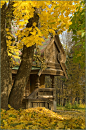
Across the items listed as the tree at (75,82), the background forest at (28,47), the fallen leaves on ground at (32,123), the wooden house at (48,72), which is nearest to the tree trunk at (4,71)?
the background forest at (28,47)

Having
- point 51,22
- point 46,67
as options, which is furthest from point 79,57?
point 46,67

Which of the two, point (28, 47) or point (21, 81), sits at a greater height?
point (28, 47)

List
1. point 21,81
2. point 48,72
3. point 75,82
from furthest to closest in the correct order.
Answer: point 75,82 → point 48,72 → point 21,81

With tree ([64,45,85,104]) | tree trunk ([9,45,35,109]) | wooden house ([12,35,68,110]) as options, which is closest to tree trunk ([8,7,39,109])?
tree trunk ([9,45,35,109])

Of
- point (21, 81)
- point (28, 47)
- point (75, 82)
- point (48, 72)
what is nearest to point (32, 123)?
point (21, 81)

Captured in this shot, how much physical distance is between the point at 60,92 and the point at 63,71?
24.5ft

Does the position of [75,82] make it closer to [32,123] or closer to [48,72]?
[48,72]

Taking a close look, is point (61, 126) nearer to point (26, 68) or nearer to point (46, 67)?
point (26, 68)

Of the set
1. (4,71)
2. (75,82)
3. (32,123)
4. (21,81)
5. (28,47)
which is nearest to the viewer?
(32,123)

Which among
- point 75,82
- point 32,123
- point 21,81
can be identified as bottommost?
point 32,123

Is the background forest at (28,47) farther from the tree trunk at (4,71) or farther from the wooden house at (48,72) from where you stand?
the wooden house at (48,72)

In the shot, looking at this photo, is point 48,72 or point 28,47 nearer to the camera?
point 28,47

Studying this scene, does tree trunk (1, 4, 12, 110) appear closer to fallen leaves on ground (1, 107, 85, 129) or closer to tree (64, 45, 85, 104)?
fallen leaves on ground (1, 107, 85, 129)

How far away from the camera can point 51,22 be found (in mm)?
8250
